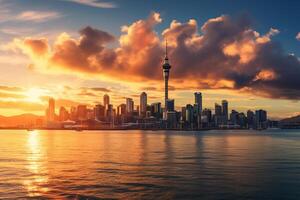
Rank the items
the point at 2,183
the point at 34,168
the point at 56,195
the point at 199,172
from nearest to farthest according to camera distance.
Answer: the point at 56,195 → the point at 2,183 → the point at 199,172 → the point at 34,168

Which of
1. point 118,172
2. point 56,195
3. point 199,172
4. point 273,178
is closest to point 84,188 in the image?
point 56,195

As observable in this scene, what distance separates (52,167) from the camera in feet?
295

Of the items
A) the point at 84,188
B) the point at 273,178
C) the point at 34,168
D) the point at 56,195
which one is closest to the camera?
the point at 56,195

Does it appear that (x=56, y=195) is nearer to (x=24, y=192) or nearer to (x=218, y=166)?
(x=24, y=192)

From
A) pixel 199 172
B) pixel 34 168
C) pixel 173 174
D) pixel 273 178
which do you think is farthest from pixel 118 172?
pixel 273 178

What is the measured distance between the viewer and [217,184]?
65000mm

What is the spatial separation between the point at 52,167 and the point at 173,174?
31.2 meters

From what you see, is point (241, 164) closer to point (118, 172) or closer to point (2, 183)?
point (118, 172)

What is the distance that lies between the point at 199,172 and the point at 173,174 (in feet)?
21.1

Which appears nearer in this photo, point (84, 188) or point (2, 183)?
point (84, 188)

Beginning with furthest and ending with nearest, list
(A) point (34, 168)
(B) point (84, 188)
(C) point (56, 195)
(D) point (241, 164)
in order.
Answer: (D) point (241, 164), (A) point (34, 168), (B) point (84, 188), (C) point (56, 195)

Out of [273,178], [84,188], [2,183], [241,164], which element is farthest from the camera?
[241,164]

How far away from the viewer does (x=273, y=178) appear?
7244 cm

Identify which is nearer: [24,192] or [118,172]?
[24,192]
